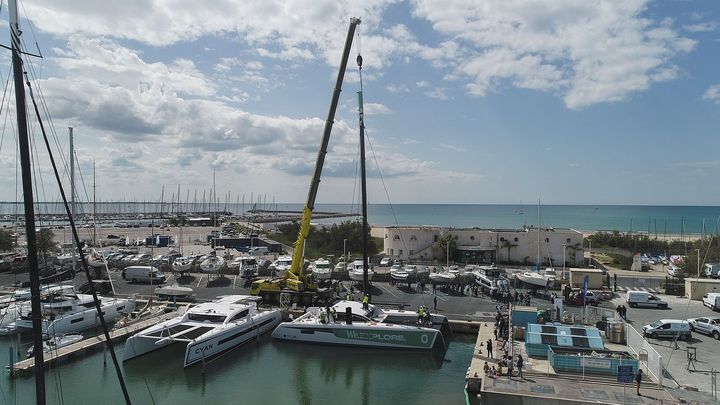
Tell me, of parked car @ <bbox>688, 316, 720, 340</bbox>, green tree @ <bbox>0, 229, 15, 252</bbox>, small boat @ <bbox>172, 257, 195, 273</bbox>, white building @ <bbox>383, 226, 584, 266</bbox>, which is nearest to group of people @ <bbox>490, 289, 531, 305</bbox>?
parked car @ <bbox>688, 316, 720, 340</bbox>

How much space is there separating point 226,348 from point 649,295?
25.2m

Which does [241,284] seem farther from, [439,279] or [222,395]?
[222,395]

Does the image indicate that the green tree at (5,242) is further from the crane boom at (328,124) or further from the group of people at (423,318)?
the group of people at (423,318)

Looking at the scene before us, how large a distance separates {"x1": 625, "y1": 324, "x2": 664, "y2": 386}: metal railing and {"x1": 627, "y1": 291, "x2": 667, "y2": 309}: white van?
1020cm

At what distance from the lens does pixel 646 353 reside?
1938cm

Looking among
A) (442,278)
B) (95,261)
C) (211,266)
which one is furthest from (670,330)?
(95,261)

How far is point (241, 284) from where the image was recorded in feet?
129

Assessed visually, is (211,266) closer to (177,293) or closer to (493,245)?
(177,293)

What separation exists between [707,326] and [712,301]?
7.08 metres

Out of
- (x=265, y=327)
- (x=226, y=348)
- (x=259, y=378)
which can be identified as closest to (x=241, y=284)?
(x=265, y=327)

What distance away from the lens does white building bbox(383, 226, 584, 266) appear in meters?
48.3

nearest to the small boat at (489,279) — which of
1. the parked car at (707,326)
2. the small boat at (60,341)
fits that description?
the parked car at (707,326)

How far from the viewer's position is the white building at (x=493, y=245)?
158ft

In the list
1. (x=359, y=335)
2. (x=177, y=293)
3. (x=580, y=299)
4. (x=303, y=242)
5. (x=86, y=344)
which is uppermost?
(x=303, y=242)
